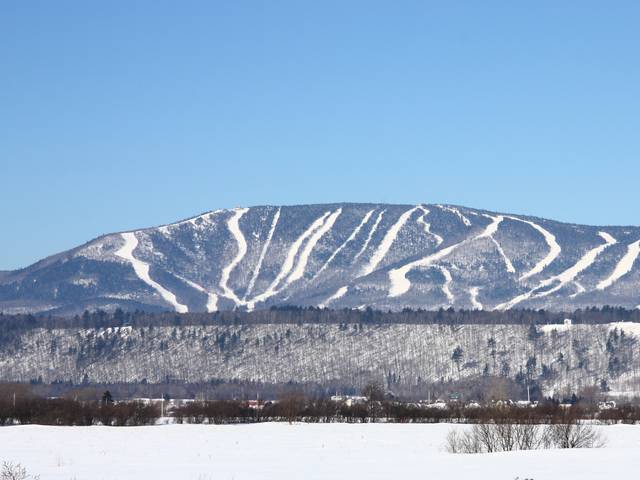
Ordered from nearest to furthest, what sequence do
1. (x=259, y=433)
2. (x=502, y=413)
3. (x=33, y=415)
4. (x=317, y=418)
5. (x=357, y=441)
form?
(x=502, y=413) → (x=357, y=441) → (x=259, y=433) → (x=33, y=415) → (x=317, y=418)

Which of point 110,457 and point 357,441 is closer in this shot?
point 110,457

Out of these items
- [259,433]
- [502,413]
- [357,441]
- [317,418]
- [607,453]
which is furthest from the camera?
[317,418]

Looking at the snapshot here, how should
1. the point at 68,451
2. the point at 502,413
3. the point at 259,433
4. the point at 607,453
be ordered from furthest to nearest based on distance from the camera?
the point at 259,433 < the point at 502,413 < the point at 68,451 < the point at 607,453

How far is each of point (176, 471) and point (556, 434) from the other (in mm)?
32474

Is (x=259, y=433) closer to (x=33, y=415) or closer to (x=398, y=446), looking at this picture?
(x=398, y=446)

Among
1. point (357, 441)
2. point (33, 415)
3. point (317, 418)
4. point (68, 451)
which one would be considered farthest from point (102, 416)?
point (68, 451)

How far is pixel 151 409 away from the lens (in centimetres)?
15462

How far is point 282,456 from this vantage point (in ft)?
280

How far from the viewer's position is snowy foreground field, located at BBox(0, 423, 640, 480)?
66.4 meters

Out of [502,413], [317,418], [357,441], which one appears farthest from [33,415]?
[502,413]

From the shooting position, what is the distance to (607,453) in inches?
3142

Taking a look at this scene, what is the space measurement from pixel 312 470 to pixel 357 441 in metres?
36.3

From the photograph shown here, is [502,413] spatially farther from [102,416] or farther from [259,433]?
[102,416]

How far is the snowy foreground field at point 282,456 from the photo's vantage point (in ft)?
218
